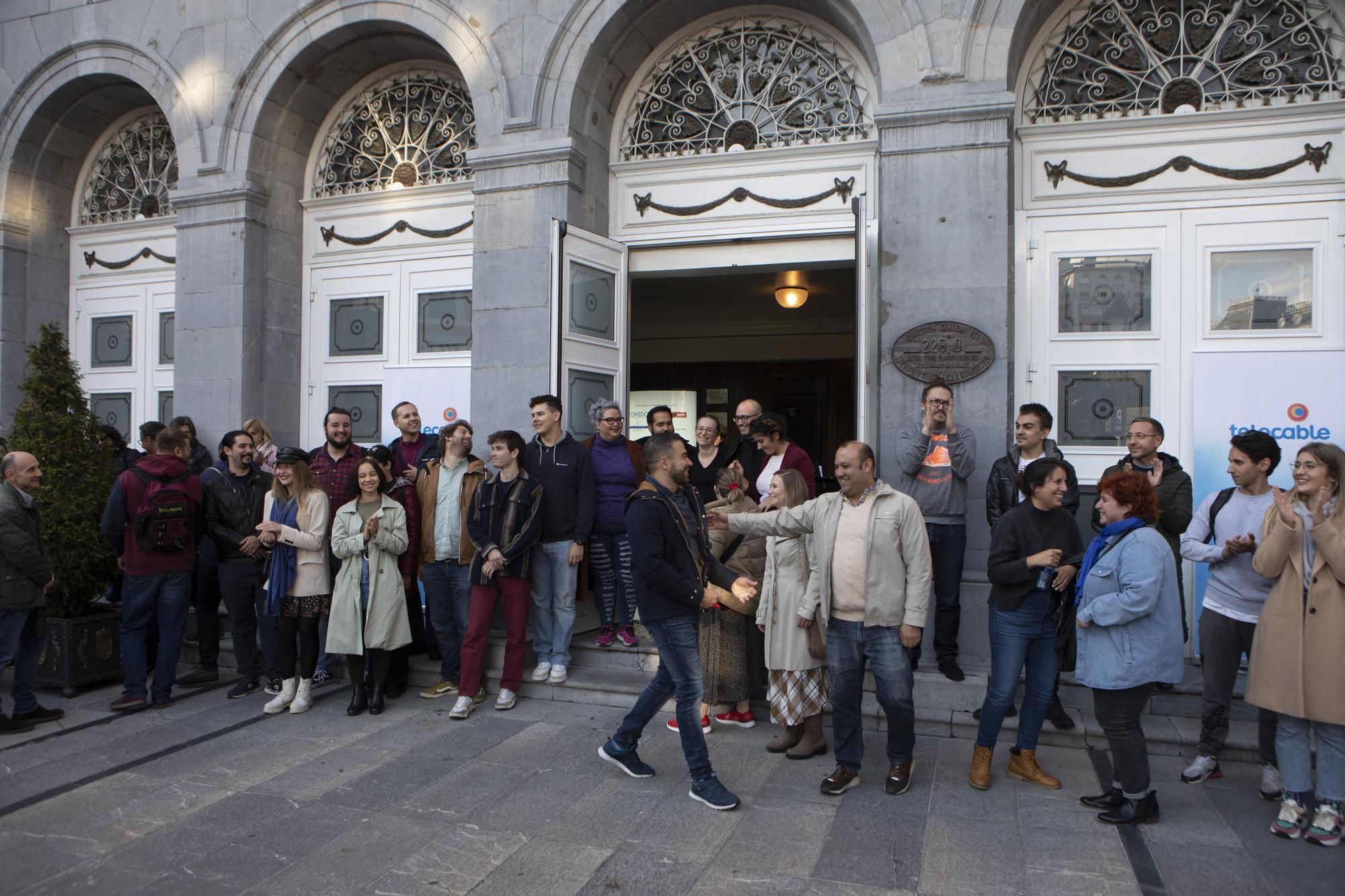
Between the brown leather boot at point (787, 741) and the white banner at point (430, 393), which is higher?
the white banner at point (430, 393)

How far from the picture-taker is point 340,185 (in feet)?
31.0

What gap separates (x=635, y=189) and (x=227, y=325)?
14.2 feet

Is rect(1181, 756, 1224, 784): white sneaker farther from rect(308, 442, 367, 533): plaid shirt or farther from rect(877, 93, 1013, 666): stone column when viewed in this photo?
rect(308, 442, 367, 533): plaid shirt

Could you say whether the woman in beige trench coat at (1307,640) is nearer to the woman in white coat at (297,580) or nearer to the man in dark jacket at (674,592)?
the man in dark jacket at (674,592)

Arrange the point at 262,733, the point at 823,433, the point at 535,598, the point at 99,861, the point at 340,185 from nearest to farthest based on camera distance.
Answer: the point at 99,861 → the point at 262,733 → the point at 535,598 → the point at 340,185 → the point at 823,433

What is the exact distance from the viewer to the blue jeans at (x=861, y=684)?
4684mm

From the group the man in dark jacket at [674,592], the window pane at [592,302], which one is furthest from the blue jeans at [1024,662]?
the window pane at [592,302]

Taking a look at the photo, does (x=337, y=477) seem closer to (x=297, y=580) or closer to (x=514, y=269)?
(x=297, y=580)

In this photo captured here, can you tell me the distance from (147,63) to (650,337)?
7709 mm

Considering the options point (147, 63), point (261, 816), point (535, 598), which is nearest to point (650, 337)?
point (147, 63)

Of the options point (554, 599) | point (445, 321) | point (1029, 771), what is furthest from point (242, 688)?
point (1029, 771)

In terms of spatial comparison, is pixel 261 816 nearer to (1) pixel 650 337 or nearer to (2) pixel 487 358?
(2) pixel 487 358

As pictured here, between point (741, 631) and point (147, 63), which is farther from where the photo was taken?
point (147, 63)

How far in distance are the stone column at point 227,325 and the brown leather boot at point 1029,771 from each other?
Answer: 7.57m
